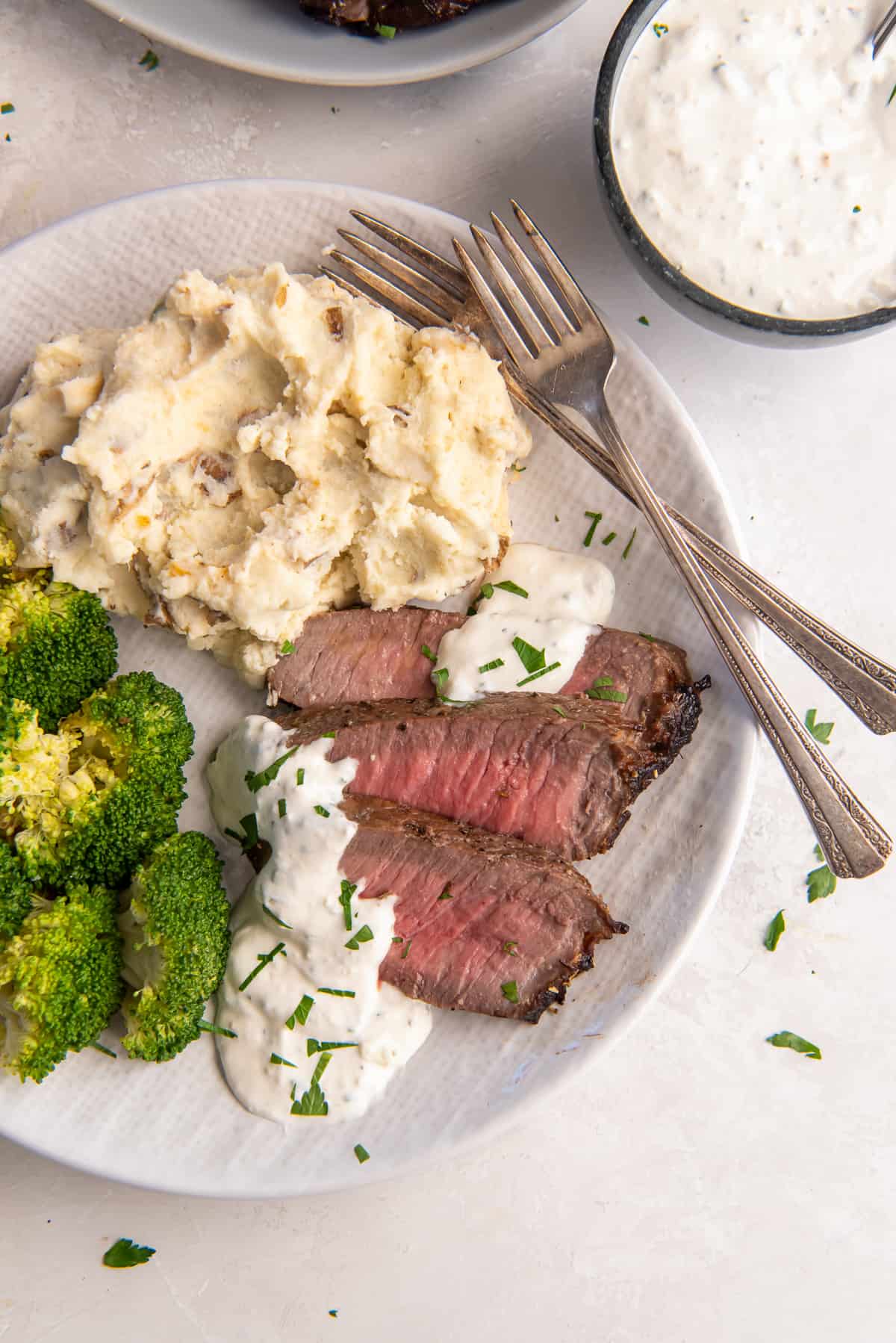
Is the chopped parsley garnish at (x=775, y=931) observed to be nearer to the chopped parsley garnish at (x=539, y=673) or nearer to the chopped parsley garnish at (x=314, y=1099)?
the chopped parsley garnish at (x=539, y=673)

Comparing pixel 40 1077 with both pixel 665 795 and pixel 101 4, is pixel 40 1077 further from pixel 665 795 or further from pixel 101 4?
pixel 101 4

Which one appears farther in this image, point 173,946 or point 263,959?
point 263,959

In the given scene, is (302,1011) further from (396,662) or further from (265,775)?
(396,662)

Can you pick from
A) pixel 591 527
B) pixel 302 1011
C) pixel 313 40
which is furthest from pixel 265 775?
pixel 313 40

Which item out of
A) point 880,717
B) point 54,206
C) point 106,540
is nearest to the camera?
point 106,540

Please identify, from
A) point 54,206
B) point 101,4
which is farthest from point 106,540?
point 101,4

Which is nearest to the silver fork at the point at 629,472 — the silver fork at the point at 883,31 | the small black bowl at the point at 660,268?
the small black bowl at the point at 660,268

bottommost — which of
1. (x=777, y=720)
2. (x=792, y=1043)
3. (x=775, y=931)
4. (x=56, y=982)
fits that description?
(x=56, y=982)

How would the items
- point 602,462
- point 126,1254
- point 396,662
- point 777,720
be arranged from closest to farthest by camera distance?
point 777,720 < point 602,462 < point 396,662 < point 126,1254
